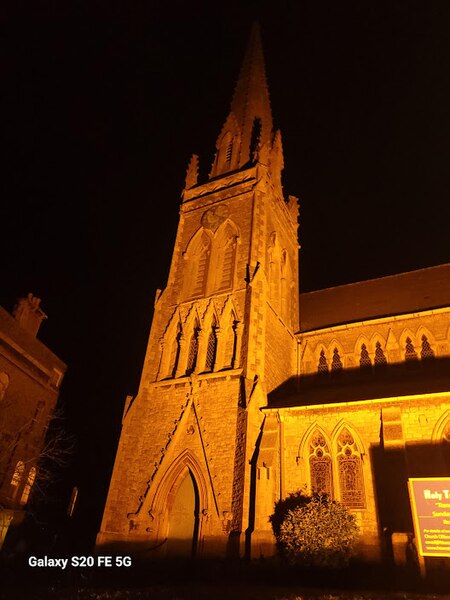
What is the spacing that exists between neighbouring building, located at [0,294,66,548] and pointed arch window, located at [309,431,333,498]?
12.5 metres

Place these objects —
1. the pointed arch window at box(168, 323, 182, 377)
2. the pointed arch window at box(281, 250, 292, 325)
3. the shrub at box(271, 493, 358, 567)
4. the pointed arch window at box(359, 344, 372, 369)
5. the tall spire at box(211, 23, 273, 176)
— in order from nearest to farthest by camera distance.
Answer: the shrub at box(271, 493, 358, 567) → the pointed arch window at box(168, 323, 182, 377) → the pointed arch window at box(359, 344, 372, 369) → the pointed arch window at box(281, 250, 292, 325) → the tall spire at box(211, 23, 273, 176)

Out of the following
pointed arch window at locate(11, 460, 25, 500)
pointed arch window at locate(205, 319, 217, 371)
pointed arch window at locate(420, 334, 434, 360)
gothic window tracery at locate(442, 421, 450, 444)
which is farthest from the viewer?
pointed arch window at locate(11, 460, 25, 500)

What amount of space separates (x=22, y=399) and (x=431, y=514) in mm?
20590

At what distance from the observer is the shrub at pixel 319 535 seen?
13.8 m

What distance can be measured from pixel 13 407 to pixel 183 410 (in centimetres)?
1047

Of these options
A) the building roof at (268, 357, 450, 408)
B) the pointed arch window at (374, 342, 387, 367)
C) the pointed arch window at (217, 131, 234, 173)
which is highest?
the pointed arch window at (217, 131, 234, 173)

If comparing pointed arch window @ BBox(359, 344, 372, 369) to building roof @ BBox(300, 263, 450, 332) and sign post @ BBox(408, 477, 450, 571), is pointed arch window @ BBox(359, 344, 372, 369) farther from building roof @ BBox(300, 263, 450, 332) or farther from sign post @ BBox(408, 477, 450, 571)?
sign post @ BBox(408, 477, 450, 571)

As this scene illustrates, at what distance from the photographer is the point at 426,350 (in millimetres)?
20812

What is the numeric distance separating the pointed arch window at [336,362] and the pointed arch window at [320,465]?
212 inches

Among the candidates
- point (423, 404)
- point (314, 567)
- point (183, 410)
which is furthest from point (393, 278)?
point (314, 567)

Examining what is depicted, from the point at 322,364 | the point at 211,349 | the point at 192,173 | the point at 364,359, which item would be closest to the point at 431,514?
the point at 364,359

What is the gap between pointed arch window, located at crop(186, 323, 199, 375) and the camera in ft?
66.8

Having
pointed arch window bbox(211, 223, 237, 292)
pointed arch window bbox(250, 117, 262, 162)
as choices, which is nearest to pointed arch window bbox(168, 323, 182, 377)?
pointed arch window bbox(211, 223, 237, 292)

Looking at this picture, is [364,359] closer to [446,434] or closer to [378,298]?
[378,298]
